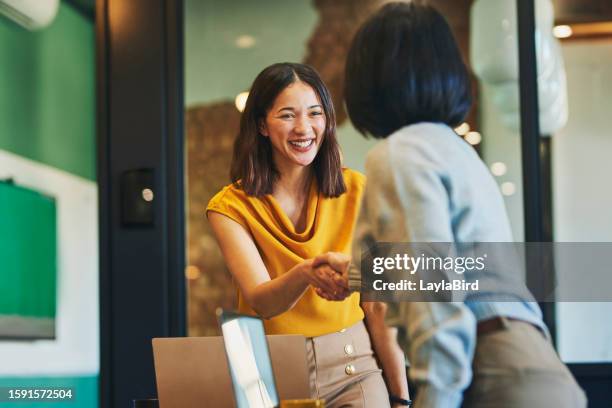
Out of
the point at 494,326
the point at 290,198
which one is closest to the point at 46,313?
the point at 290,198

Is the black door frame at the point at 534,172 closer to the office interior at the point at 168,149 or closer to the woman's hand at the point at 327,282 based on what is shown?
the office interior at the point at 168,149

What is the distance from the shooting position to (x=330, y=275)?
1.95 meters

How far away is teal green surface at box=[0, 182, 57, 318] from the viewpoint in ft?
10.2

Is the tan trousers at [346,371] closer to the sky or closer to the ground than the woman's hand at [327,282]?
closer to the ground

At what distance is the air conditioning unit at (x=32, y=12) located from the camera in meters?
3.14

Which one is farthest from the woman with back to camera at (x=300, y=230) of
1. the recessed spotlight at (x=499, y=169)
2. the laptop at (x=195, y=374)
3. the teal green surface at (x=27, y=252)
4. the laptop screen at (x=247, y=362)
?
the teal green surface at (x=27, y=252)

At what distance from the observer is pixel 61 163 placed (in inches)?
125

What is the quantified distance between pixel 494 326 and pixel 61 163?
2.14 m

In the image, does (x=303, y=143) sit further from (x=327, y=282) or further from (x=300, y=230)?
(x=327, y=282)

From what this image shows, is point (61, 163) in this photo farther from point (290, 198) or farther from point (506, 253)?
point (506, 253)

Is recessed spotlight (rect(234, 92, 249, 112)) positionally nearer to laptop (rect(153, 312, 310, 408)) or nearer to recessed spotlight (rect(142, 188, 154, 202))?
recessed spotlight (rect(142, 188, 154, 202))

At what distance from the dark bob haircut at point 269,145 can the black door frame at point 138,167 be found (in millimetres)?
604

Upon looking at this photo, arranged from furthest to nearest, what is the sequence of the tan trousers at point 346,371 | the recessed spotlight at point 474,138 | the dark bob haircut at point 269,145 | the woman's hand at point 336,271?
the recessed spotlight at point 474,138, the dark bob haircut at point 269,145, the tan trousers at point 346,371, the woman's hand at point 336,271

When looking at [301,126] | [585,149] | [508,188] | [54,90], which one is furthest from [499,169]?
[54,90]
